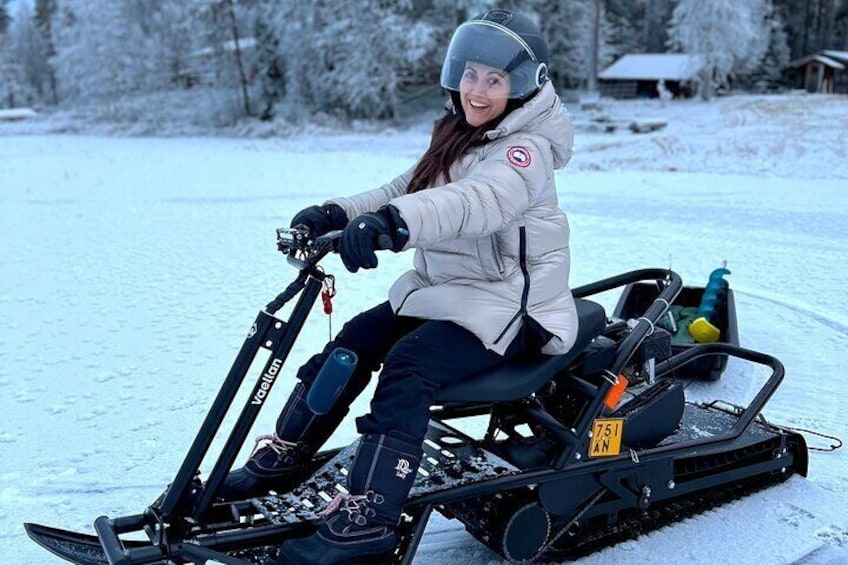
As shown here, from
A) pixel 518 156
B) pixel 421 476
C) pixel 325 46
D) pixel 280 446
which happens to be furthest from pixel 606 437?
pixel 325 46

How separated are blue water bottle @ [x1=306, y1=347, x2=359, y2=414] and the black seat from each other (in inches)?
12.8

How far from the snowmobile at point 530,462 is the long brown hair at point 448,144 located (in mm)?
Result: 588

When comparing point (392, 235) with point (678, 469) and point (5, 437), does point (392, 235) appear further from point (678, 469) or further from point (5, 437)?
point (5, 437)

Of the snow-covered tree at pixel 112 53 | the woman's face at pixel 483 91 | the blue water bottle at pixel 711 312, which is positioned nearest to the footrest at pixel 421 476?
the woman's face at pixel 483 91

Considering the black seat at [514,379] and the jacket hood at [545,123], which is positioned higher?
the jacket hood at [545,123]

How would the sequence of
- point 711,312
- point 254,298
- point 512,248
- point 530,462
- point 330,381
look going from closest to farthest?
point 330,381, point 512,248, point 530,462, point 711,312, point 254,298

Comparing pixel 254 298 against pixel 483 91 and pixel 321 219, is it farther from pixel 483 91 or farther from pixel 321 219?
pixel 483 91

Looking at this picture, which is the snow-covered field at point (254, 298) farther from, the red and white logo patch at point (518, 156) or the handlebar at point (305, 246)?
the red and white logo patch at point (518, 156)

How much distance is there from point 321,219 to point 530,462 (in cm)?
119

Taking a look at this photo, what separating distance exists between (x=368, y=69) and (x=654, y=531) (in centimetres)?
3481

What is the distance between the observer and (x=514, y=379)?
290 cm

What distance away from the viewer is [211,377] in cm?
525

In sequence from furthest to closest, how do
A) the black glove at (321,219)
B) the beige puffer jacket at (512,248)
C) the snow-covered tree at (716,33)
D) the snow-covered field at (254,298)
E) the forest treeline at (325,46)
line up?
the snow-covered tree at (716,33) < the forest treeline at (325,46) < the snow-covered field at (254,298) < the black glove at (321,219) < the beige puffer jacket at (512,248)

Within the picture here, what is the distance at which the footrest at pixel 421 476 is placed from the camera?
283cm
